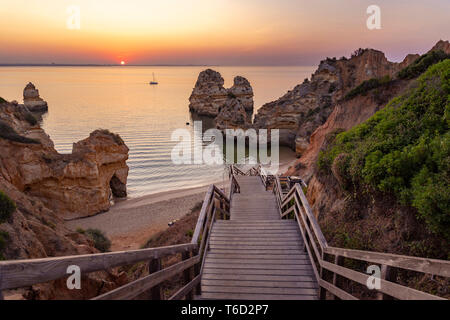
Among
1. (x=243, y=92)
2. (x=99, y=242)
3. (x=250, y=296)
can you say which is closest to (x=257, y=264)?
(x=250, y=296)

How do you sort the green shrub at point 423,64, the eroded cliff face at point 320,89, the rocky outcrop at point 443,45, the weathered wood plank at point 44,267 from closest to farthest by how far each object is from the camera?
the weathered wood plank at point 44,267 → the green shrub at point 423,64 → the rocky outcrop at point 443,45 → the eroded cliff face at point 320,89

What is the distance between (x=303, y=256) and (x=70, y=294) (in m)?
3.96

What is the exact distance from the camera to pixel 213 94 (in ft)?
256

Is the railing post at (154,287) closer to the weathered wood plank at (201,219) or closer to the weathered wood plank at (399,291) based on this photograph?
the weathered wood plank at (201,219)

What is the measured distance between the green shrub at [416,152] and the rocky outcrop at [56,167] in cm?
1778

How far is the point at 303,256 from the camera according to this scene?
214 inches

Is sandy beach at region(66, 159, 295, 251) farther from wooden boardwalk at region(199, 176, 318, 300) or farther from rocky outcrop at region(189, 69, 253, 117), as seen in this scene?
rocky outcrop at region(189, 69, 253, 117)

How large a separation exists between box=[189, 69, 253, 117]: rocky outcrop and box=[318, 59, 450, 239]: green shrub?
2822 inches

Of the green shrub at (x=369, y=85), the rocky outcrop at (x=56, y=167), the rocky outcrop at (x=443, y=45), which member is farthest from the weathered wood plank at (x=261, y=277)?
the rocky outcrop at (x=443, y=45)

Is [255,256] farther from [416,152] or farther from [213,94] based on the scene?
[213,94]

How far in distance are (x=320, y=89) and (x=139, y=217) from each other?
35628mm

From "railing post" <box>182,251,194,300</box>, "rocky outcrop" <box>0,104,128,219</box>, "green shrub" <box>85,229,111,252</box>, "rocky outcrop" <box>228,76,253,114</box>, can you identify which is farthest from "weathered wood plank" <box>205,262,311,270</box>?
"rocky outcrop" <box>228,76,253,114</box>

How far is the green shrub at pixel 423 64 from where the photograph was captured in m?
10.9
